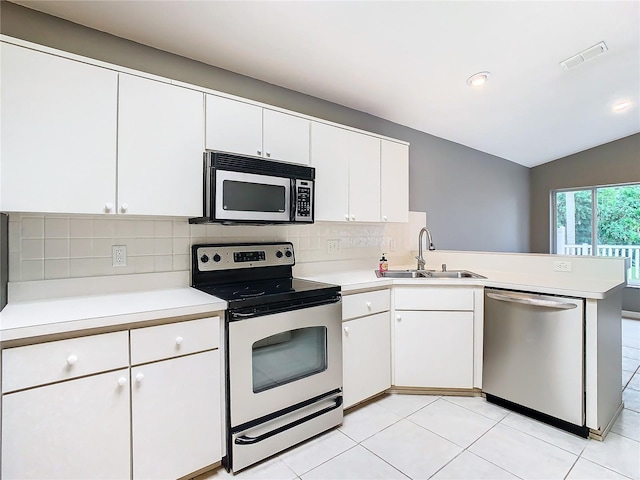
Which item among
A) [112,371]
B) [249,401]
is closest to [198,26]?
[112,371]

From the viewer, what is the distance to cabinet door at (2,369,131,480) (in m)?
1.21

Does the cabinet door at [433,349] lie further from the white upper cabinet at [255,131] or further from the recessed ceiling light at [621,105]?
the recessed ceiling light at [621,105]

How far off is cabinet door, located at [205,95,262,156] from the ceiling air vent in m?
2.39

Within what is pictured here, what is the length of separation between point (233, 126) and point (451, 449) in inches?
86.1

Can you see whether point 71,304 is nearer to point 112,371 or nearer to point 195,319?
point 112,371

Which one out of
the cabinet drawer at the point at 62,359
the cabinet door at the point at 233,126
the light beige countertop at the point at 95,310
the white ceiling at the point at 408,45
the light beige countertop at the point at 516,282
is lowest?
the cabinet drawer at the point at 62,359

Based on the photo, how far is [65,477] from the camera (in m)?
1.30

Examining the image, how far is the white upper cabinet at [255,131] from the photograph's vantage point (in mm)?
1918

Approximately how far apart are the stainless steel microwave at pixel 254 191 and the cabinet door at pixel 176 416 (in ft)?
2.50

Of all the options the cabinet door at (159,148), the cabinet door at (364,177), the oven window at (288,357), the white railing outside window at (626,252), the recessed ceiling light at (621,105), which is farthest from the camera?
the white railing outside window at (626,252)

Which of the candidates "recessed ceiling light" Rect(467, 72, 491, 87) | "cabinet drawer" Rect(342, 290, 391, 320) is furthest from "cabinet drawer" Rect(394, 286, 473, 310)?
"recessed ceiling light" Rect(467, 72, 491, 87)

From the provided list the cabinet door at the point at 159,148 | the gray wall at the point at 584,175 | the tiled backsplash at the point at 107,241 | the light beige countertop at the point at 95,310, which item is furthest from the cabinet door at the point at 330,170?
the gray wall at the point at 584,175

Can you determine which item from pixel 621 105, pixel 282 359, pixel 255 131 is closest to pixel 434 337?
pixel 282 359

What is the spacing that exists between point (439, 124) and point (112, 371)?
11.4 feet
